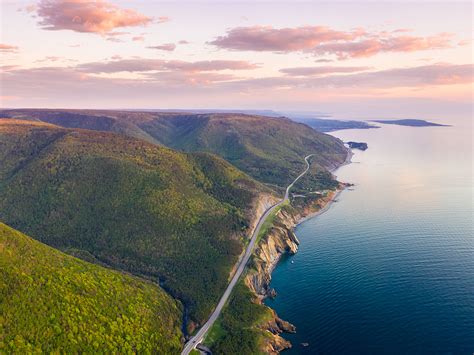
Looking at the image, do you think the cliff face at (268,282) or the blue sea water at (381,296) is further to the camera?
the cliff face at (268,282)

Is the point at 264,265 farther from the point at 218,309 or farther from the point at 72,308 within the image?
the point at 72,308

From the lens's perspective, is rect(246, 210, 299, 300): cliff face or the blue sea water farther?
rect(246, 210, 299, 300): cliff face

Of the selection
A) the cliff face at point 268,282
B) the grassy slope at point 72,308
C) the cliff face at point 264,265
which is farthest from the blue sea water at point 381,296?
the grassy slope at point 72,308

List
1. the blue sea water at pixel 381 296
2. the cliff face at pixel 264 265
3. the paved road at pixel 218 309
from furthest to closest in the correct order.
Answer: the cliff face at pixel 264 265 < the paved road at pixel 218 309 < the blue sea water at pixel 381 296

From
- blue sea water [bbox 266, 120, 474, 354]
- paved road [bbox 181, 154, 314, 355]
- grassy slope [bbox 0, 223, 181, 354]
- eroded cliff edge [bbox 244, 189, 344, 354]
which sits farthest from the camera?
paved road [bbox 181, 154, 314, 355]

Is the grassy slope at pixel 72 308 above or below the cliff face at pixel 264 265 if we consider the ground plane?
above

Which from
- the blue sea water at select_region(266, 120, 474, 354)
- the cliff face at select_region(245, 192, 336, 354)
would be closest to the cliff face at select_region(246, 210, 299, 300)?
the cliff face at select_region(245, 192, 336, 354)

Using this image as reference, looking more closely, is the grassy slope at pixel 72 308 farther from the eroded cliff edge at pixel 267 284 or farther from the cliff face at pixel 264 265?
the cliff face at pixel 264 265

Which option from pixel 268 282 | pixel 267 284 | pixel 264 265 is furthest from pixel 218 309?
pixel 264 265

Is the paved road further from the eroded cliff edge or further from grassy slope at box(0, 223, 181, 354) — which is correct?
grassy slope at box(0, 223, 181, 354)

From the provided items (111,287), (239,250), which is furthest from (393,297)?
(111,287)
